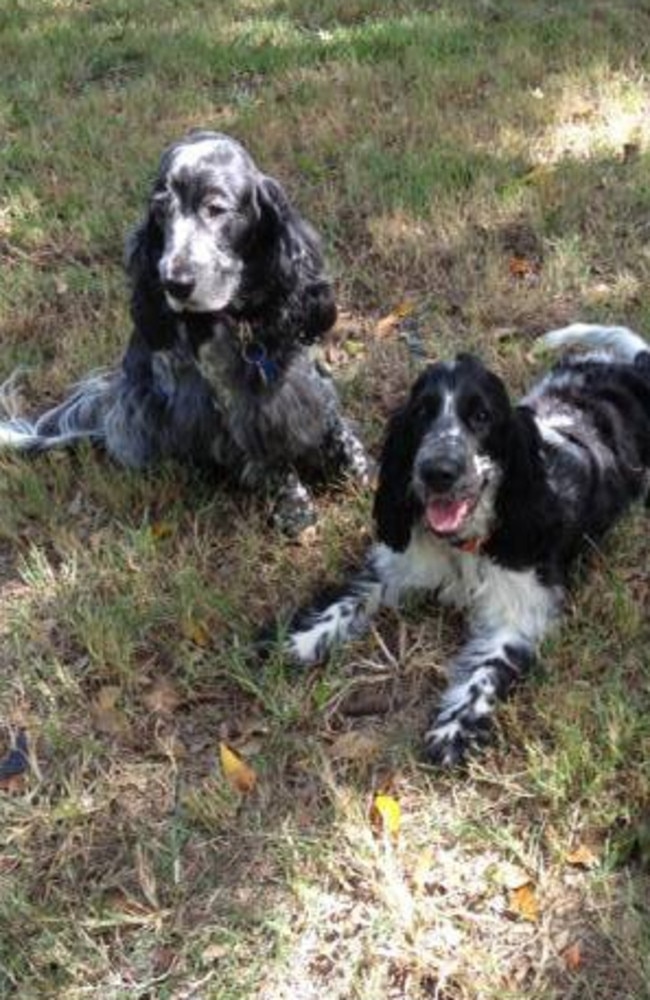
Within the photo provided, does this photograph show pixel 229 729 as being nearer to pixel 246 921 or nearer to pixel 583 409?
pixel 246 921

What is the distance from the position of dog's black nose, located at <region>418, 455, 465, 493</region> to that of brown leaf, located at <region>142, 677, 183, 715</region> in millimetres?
1108

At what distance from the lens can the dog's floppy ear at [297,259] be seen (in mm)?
4418

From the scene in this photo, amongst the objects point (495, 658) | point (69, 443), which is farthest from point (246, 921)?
point (69, 443)

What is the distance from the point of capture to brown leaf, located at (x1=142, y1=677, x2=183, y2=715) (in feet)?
13.1

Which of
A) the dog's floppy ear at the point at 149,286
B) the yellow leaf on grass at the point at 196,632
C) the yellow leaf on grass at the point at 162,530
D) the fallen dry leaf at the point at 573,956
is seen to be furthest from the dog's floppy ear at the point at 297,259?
the fallen dry leaf at the point at 573,956

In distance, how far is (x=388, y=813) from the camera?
3.49 m

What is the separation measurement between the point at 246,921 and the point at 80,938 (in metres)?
0.44

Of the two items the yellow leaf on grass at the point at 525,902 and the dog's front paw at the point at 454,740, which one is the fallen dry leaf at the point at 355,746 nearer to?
the dog's front paw at the point at 454,740

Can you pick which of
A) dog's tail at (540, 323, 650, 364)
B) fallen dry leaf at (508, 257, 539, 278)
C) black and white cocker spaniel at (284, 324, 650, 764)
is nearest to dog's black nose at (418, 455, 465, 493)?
black and white cocker spaniel at (284, 324, 650, 764)

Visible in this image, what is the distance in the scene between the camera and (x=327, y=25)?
30.9 ft

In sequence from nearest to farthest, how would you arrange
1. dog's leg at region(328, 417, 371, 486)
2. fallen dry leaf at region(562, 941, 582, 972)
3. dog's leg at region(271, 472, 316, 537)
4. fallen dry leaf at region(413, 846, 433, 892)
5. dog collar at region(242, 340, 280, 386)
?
fallen dry leaf at region(562, 941, 582, 972) < fallen dry leaf at region(413, 846, 433, 892) < dog collar at region(242, 340, 280, 386) < dog's leg at region(271, 472, 316, 537) < dog's leg at region(328, 417, 371, 486)

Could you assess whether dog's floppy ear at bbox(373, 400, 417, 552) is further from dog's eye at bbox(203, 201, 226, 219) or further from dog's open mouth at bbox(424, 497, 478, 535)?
dog's eye at bbox(203, 201, 226, 219)

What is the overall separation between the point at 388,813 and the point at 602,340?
2.38m

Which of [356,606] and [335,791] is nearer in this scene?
[335,791]
